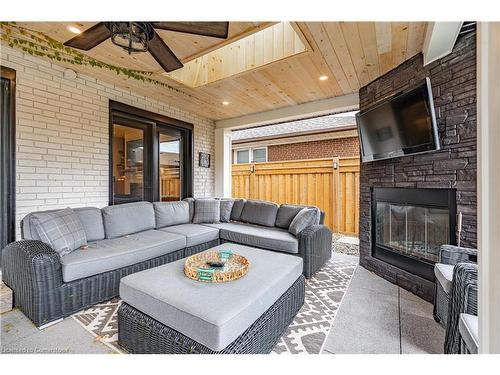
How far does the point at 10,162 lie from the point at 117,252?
1503mm

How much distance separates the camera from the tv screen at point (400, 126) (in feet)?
6.96

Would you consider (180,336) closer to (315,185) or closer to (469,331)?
(469,331)

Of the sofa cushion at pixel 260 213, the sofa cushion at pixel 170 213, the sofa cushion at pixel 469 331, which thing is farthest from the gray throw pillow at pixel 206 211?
the sofa cushion at pixel 469 331

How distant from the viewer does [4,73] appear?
2.33m

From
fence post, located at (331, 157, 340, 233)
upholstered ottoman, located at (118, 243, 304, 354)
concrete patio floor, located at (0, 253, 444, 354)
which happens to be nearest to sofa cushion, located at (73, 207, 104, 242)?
concrete patio floor, located at (0, 253, 444, 354)

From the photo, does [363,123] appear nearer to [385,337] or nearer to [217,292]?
[385,337]

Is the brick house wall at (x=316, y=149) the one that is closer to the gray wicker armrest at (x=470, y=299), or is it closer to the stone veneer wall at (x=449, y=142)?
the stone veneer wall at (x=449, y=142)

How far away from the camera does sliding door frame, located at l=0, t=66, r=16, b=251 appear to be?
2371 mm

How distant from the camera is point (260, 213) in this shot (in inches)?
145

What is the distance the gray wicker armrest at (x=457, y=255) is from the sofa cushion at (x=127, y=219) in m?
3.22

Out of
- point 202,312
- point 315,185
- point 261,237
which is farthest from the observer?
point 315,185

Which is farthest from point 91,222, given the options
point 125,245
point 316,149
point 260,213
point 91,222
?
point 316,149

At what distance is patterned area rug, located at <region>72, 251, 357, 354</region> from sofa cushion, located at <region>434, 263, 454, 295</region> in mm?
831

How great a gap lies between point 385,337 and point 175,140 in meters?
4.16
